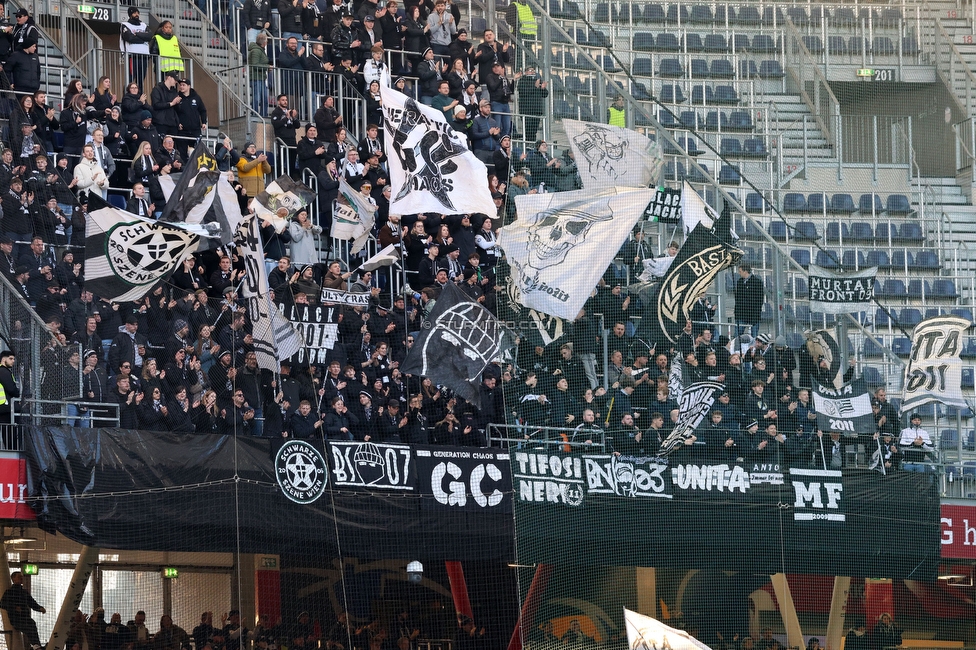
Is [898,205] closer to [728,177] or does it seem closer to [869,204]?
[869,204]

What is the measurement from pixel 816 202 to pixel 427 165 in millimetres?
8194

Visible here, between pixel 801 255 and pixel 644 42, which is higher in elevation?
pixel 644 42

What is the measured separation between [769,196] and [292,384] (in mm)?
9157

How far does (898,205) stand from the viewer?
78.9ft

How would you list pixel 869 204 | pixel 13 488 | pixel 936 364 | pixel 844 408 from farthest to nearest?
pixel 869 204
pixel 936 364
pixel 844 408
pixel 13 488

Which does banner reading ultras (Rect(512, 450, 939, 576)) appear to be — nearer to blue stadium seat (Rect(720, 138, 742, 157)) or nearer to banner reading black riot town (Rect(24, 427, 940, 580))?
banner reading black riot town (Rect(24, 427, 940, 580))

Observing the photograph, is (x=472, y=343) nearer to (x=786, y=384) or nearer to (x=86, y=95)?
(x=786, y=384)

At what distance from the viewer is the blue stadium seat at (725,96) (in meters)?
24.6

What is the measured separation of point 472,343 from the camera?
56.0 feet

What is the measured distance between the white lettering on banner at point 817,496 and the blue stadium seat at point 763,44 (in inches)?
394

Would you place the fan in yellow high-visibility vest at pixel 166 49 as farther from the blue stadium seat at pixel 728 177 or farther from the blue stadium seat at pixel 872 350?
the blue stadium seat at pixel 872 350

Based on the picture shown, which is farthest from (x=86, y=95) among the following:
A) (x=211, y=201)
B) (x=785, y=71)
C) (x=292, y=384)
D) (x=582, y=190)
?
(x=785, y=71)

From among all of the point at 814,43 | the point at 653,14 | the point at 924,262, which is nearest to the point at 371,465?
the point at 924,262

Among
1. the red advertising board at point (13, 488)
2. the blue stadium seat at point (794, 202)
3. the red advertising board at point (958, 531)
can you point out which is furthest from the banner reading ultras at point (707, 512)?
the blue stadium seat at point (794, 202)
